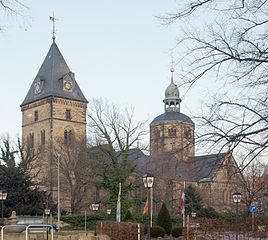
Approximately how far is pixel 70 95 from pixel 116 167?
53237mm

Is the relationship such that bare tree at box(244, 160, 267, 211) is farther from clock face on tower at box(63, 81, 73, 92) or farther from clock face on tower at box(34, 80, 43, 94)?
clock face on tower at box(34, 80, 43, 94)

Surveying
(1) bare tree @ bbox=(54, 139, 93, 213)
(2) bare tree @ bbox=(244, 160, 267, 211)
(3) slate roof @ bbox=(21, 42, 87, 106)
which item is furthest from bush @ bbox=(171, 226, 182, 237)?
(3) slate roof @ bbox=(21, 42, 87, 106)

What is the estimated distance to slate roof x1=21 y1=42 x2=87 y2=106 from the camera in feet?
324

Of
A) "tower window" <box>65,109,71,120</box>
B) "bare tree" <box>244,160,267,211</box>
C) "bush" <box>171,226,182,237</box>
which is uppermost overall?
"tower window" <box>65,109,71,120</box>

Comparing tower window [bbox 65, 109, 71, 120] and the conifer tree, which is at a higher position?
tower window [bbox 65, 109, 71, 120]

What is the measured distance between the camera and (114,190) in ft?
160

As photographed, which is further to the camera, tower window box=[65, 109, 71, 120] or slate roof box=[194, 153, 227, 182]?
tower window box=[65, 109, 71, 120]

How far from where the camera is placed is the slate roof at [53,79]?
3890 inches

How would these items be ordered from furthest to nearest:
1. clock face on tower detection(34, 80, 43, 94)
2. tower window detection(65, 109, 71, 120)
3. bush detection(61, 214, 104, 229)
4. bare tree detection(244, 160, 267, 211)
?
1. clock face on tower detection(34, 80, 43, 94)
2. tower window detection(65, 109, 71, 120)
3. bush detection(61, 214, 104, 229)
4. bare tree detection(244, 160, 267, 211)

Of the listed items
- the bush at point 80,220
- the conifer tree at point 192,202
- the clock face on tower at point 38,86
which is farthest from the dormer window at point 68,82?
the bush at point 80,220

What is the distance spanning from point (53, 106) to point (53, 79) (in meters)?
4.99

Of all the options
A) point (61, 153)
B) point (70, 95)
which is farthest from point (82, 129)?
point (61, 153)

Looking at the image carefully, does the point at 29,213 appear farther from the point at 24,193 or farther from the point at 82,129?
the point at 82,129

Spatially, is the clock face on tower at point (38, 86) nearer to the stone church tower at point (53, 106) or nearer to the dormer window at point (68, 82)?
the stone church tower at point (53, 106)
